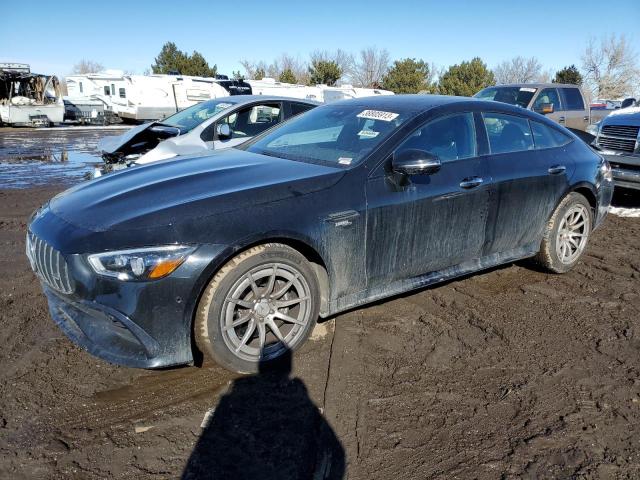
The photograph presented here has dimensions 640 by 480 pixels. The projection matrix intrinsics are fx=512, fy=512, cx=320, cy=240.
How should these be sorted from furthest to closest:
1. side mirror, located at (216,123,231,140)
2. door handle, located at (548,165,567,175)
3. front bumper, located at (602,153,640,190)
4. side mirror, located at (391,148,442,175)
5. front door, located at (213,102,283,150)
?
front door, located at (213,102,283,150) → front bumper, located at (602,153,640,190) → side mirror, located at (216,123,231,140) → door handle, located at (548,165,567,175) → side mirror, located at (391,148,442,175)

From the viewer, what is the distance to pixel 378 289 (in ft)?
11.7

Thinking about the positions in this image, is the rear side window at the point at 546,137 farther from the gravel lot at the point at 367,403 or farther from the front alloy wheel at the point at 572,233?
the gravel lot at the point at 367,403

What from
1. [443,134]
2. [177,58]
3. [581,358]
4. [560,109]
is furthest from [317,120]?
[177,58]

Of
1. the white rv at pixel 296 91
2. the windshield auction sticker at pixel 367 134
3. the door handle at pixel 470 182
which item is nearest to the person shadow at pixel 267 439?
the windshield auction sticker at pixel 367 134

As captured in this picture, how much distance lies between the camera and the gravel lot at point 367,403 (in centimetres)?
240

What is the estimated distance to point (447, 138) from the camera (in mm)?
3885

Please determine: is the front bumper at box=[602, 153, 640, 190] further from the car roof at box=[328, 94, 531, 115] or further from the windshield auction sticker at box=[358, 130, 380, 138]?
the windshield auction sticker at box=[358, 130, 380, 138]

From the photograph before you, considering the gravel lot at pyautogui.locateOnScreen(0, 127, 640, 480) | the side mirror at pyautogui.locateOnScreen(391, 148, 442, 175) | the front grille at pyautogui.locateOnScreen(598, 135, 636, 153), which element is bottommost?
the gravel lot at pyautogui.locateOnScreen(0, 127, 640, 480)

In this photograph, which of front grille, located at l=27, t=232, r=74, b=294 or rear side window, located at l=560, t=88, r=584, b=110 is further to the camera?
rear side window, located at l=560, t=88, r=584, b=110

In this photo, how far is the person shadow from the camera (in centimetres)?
233

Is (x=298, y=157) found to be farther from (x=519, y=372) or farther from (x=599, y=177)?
(x=599, y=177)

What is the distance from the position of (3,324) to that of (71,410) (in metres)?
1.36

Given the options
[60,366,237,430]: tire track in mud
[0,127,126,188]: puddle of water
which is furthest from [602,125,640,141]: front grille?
[0,127,126,188]: puddle of water

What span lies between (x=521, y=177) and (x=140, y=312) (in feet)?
10.3
